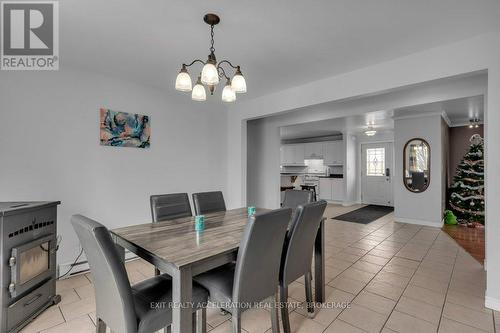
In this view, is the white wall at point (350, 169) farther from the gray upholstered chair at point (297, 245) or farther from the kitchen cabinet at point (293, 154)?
the gray upholstered chair at point (297, 245)

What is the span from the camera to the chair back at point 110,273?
3.90 feet

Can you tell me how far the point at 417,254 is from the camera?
3.49 meters

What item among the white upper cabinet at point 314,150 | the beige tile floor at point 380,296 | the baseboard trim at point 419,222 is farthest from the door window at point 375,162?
the beige tile floor at point 380,296

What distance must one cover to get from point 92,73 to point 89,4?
4.86 ft

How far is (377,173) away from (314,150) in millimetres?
2145

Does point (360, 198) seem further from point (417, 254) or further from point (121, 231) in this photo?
point (121, 231)

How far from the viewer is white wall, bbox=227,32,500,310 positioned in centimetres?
215

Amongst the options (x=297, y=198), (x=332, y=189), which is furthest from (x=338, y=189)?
(x=297, y=198)

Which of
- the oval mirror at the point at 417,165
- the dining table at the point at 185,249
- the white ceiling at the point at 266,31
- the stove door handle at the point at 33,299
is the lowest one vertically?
the stove door handle at the point at 33,299

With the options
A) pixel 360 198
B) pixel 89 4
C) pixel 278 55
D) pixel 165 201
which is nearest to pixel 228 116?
pixel 278 55

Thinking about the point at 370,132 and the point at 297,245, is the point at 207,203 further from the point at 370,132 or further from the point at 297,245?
the point at 370,132

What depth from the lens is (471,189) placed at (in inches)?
199

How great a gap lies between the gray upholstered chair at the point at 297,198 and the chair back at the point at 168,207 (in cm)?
129

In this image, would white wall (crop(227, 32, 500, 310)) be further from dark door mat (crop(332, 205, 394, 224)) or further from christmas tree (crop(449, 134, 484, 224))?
dark door mat (crop(332, 205, 394, 224))
